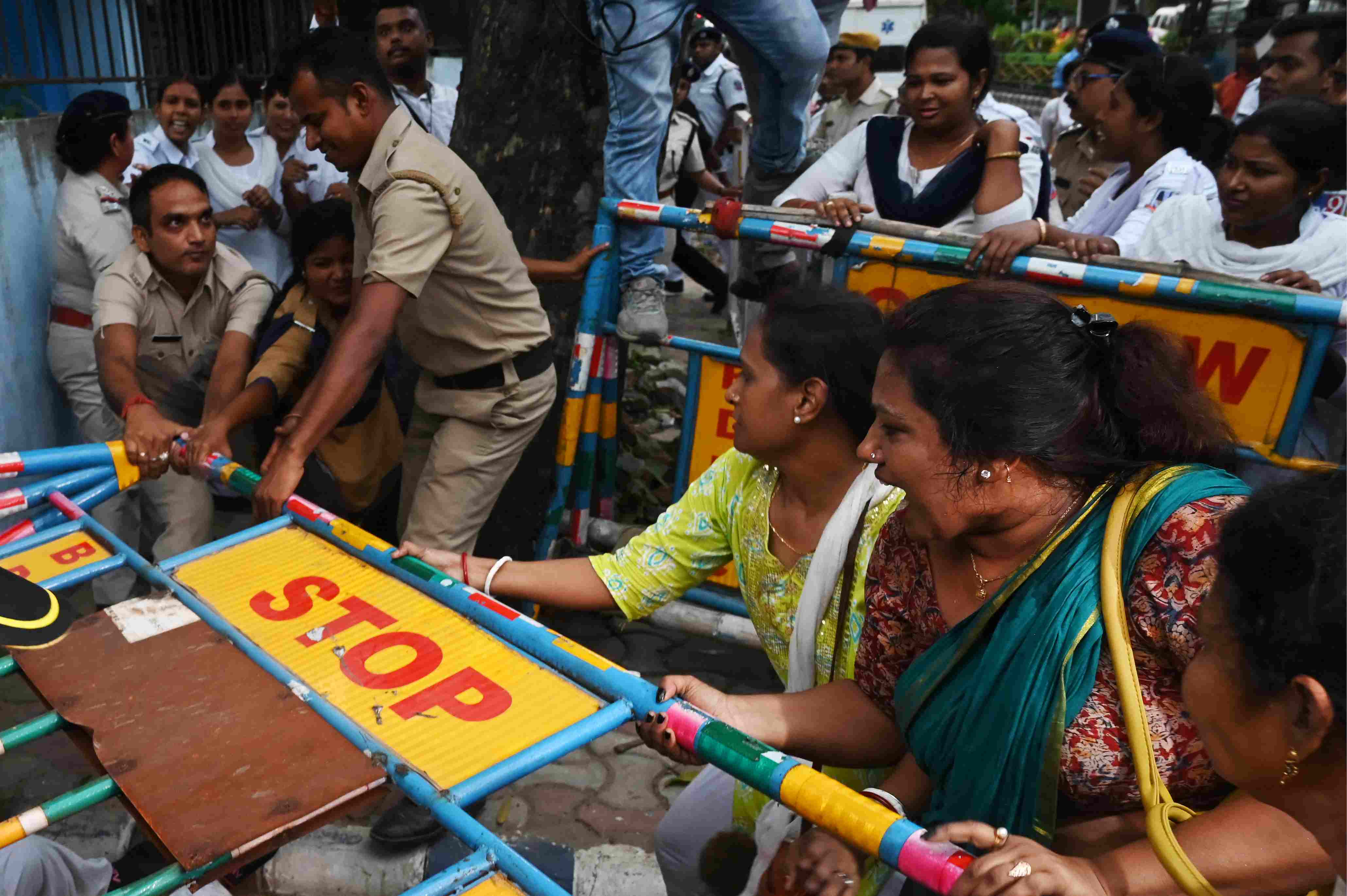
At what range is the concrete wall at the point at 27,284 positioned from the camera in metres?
3.78

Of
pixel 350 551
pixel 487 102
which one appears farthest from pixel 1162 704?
pixel 487 102

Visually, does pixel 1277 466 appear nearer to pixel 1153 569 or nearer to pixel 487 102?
pixel 1153 569

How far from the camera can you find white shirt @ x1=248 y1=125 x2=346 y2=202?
453 centimetres

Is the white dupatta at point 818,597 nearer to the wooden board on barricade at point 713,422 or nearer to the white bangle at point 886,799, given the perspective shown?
the white bangle at point 886,799

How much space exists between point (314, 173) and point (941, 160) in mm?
2733

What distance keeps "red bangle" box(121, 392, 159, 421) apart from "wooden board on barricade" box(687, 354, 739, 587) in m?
1.40

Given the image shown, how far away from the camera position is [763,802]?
5.67 feet

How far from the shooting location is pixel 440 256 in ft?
8.27

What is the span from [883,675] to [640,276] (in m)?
1.90

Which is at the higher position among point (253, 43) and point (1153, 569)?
point (253, 43)

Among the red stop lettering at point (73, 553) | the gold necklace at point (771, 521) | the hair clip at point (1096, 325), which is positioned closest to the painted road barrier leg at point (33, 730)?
the red stop lettering at point (73, 553)

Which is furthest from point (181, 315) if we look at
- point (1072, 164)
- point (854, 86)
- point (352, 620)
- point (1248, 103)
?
point (1248, 103)

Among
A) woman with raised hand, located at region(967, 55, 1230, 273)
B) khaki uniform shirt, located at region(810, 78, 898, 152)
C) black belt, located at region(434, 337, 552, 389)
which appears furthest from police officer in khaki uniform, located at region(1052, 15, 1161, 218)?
black belt, located at region(434, 337, 552, 389)

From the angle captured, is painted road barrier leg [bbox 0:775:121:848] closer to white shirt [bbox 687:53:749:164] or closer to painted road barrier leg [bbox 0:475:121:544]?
painted road barrier leg [bbox 0:475:121:544]
